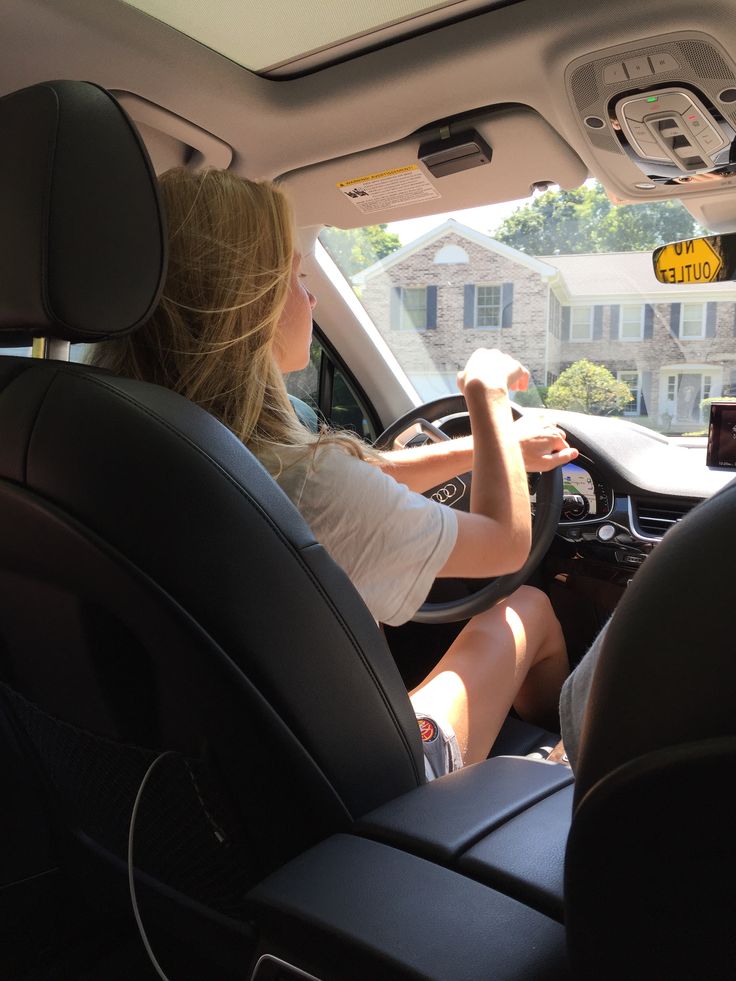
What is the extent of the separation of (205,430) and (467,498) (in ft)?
4.49

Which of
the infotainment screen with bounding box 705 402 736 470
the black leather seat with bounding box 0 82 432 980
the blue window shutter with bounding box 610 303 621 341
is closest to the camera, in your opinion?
the black leather seat with bounding box 0 82 432 980

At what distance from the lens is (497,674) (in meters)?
1.87

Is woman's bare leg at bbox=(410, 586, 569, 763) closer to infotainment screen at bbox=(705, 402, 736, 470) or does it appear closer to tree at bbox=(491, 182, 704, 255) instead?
infotainment screen at bbox=(705, 402, 736, 470)

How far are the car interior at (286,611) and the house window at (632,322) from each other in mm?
447

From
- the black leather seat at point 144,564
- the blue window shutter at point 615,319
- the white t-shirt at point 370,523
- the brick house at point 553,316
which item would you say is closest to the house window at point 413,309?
the brick house at point 553,316

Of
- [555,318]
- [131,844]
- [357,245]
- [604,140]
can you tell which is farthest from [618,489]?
[131,844]

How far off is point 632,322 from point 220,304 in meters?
1.63

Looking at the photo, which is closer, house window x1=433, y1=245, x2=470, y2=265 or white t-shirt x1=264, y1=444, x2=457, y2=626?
white t-shirt x1=264, y1=444, x2=457, y2=626

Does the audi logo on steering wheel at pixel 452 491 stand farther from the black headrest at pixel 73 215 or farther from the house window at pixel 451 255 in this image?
the black headrest at pixel 73 215

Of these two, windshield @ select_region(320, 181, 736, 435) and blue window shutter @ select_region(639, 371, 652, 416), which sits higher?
windshield @ select_region(320, 181, 736, 435)

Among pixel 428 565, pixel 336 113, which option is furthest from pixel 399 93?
pixel 428 565

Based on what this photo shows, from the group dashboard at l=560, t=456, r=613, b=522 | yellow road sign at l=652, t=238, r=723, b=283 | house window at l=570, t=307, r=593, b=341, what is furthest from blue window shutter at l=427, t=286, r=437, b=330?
yellow road sign at l=652, t=238, r=723, b=283

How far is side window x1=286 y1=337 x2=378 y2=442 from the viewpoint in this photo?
10.7 feet

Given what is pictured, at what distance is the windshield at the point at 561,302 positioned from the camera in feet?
8.29
